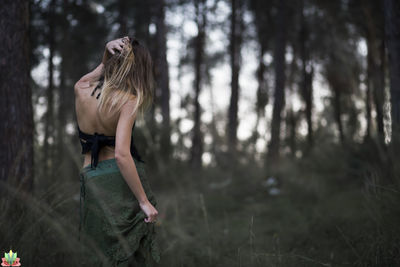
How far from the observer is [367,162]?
6.39 metres

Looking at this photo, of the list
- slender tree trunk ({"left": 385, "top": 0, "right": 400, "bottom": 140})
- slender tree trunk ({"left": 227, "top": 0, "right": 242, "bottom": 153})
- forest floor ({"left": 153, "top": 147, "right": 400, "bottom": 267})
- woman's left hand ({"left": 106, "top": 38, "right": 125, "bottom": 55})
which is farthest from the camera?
slender tree trunk ({"left": 227, "top": 0, "right": 242, "bottom": 153})

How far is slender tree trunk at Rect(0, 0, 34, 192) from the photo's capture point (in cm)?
358

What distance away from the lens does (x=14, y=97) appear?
3625 mm

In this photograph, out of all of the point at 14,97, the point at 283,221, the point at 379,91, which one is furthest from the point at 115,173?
the point at 379,91

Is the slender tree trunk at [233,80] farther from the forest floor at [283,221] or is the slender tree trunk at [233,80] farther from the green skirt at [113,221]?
the green skirt at [113,221]

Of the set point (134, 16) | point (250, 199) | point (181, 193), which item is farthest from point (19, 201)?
point (134, 16)

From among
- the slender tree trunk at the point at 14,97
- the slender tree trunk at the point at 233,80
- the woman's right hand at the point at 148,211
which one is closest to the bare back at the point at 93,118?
the woman's right hand at the point at 148,211

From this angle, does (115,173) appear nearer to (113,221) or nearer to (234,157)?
(113,221)

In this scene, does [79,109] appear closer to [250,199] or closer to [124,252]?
[124,252]

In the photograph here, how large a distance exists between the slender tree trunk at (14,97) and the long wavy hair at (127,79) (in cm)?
189

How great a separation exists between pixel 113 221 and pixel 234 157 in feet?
32.2

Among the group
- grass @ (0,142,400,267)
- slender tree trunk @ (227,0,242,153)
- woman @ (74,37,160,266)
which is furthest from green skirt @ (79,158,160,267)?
slender tree trunk @ (227,0,242,153)

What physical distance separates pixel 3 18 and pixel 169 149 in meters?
5.74

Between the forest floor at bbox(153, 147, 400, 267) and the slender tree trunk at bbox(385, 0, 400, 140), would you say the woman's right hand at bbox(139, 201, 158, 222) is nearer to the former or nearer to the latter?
the forest floor at bbox(153, 147, 400, 267)
